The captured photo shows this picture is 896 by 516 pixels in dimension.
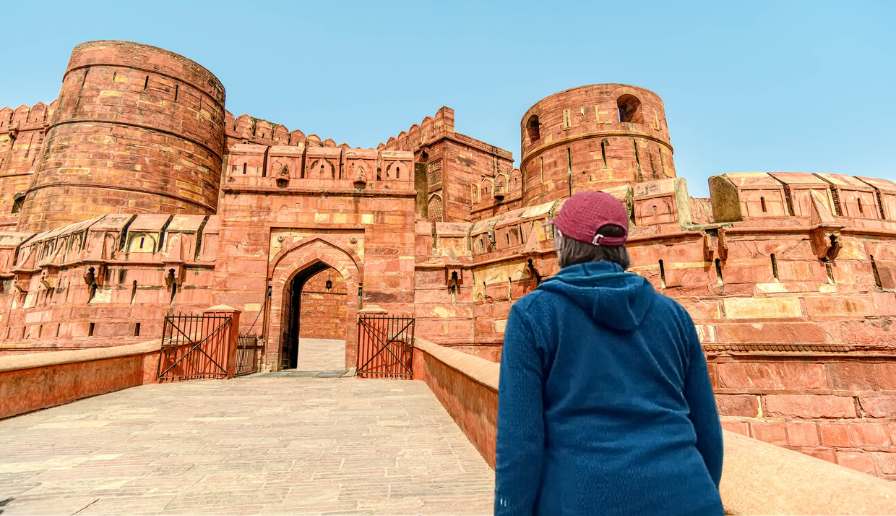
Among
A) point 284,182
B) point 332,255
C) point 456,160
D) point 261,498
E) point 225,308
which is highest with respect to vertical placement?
point 456,160

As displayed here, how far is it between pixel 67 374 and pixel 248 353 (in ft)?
15.6

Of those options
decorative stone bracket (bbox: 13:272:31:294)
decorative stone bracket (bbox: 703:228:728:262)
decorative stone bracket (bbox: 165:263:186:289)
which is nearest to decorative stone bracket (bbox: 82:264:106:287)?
decorative stone bracket (bbox: 165:263:186:289)

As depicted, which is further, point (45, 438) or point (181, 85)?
point (181, 85)

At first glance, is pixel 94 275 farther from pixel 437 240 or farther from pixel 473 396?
pixel 473 396

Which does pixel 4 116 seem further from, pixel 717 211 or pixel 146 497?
pixel 717 211

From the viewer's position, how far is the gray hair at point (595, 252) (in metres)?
1.30

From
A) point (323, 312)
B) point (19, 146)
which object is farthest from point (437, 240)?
point (19, 146)

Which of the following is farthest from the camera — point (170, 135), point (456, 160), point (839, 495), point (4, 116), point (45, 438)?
point (4, 116)

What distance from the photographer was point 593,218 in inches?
51.8

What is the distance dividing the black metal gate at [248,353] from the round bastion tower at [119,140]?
1118 cm

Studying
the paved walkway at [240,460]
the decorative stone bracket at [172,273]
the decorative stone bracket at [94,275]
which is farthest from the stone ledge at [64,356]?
the decorative stone bracket at [94,275]

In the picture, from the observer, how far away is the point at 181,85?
19953 millimetres

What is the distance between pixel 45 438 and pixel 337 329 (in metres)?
22.1

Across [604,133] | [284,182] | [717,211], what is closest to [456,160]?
[604,133]
